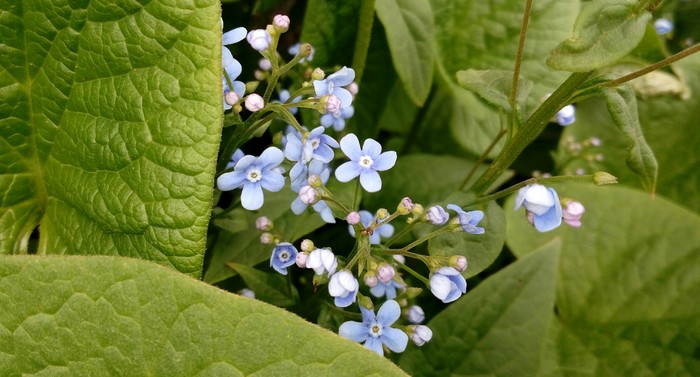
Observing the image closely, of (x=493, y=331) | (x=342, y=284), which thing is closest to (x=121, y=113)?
(x=342, y=284)

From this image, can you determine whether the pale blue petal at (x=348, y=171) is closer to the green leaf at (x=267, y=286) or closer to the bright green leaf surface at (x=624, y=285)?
the green leaf at (x=267, y=286)

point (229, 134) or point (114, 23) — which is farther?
point (229, 134)

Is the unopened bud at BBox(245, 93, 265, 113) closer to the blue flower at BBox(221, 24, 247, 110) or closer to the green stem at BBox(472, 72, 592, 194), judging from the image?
the blue flower at BBox(221, 24, 247, 110)

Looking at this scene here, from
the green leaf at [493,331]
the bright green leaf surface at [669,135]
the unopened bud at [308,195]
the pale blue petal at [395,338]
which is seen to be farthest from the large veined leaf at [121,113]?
the bright green leaf surface at [669,135]

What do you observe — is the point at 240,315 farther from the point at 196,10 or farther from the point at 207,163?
the point at 196,10

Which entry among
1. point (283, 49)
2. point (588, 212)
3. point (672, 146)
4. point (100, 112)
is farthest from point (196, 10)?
point (672, 146)

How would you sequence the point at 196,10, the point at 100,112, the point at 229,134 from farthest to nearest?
1. the point at 229,134
2. the point at 100,112
3. the point at 196,10

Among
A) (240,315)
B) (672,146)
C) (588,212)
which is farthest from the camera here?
(672,146)
